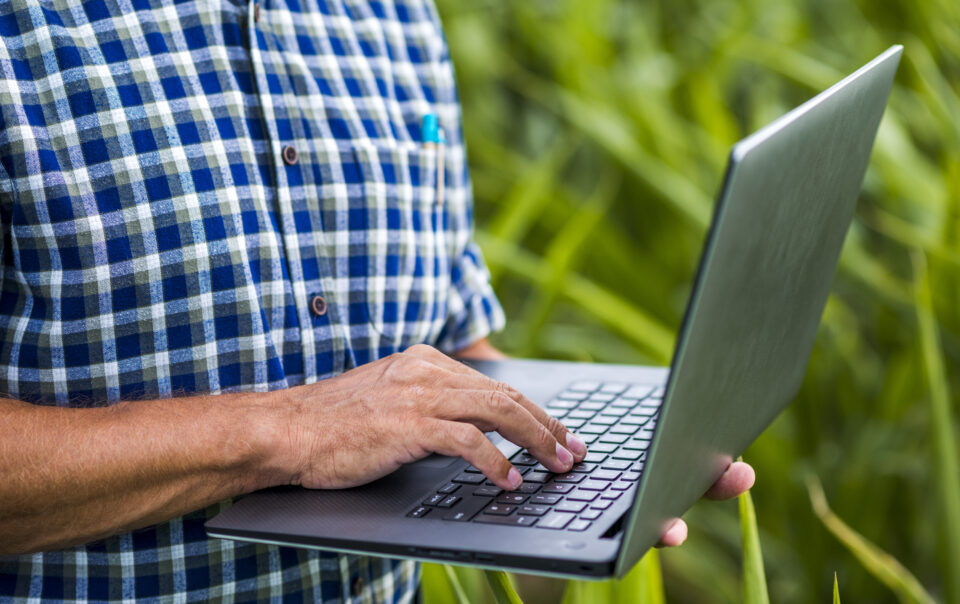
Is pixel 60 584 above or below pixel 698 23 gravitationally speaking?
below

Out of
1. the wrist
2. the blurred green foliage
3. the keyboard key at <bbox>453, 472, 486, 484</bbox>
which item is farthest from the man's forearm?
the blurred green foliage

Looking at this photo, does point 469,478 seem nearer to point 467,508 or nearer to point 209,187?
point 467,508

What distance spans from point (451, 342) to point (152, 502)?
33cm

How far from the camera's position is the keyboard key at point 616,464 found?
0.58 meters

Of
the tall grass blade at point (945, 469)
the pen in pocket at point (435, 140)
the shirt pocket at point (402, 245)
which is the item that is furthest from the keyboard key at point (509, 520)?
the tall grass blade at point (945, 469)

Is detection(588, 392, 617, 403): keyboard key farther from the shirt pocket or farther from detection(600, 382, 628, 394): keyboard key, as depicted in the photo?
the shirt pocket

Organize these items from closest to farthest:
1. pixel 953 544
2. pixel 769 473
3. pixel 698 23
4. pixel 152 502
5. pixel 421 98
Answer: pixel 152 502
pixel 421 98
pixel 953 544
pixel 769 473
pixel 698 23

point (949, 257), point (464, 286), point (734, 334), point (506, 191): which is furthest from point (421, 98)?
point (506, 191)

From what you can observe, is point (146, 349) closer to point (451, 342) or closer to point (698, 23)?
point (451, 342)

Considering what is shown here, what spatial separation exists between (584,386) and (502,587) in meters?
0.19

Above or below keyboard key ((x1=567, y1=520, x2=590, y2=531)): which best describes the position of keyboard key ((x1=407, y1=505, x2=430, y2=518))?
below

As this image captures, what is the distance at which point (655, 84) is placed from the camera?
5.13 ft

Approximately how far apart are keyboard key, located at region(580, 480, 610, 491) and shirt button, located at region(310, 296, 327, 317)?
0.22m

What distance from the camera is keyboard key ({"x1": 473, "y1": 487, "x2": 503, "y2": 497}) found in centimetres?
55
